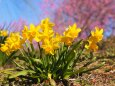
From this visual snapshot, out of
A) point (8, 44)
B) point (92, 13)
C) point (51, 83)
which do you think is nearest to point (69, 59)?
point (51, 83)

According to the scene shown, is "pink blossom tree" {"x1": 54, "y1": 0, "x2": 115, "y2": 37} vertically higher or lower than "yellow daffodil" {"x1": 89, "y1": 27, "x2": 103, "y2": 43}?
higher

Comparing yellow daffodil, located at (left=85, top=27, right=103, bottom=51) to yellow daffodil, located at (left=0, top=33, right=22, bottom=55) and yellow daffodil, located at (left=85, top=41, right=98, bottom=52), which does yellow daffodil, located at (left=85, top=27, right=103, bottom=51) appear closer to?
yellow daffodil, located at (left=85, top=41, right=98, bottom=52)

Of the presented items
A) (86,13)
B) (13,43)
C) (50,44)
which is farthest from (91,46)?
(86,13)

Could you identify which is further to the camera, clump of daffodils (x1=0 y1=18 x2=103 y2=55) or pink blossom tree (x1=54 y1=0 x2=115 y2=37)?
pink blossom tree (x1=54 y1=0 x2=115 y2=37)

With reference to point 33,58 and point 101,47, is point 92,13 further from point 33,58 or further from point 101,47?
point 33,58

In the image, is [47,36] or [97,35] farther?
[97,35]

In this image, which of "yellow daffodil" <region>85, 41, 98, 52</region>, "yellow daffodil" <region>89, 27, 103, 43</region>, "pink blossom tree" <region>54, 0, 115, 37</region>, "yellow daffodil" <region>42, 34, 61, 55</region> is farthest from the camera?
"pink blossom tree" <region>54, 0, 115, 37</region>

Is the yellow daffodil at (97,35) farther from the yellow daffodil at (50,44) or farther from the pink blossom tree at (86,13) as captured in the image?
the pink blossom tree at (86,13)

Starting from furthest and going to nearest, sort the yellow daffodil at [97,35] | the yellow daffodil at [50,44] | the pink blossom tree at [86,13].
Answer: the pink blossom tree at [86,13] → the yellow daffodil at [97,35] → the yellow daffodil at [50,44]

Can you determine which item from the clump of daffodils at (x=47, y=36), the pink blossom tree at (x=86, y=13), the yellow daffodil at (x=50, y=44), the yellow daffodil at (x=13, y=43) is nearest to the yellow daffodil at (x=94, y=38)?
the clump of daffodils at (x=47, y=36)

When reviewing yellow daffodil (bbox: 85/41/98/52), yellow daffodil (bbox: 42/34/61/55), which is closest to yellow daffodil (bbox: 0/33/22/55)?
yellow daffodil (bbox: 42/34/61/55)

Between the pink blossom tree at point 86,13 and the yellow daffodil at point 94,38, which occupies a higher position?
the pink blossom tree at point 86,13

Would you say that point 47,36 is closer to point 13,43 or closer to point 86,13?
point 13,43

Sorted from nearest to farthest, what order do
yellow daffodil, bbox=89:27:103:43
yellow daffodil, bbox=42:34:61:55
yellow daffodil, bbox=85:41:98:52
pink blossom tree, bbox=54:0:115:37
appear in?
1. yellow daffodil, bbox=42:34:61:55
2. yellow daffodil, bbox=89:27:103:43
3. yellow daffodil, bbox=85:41:98:52
4. pink blossom tree, bbox=54:0:115:37
